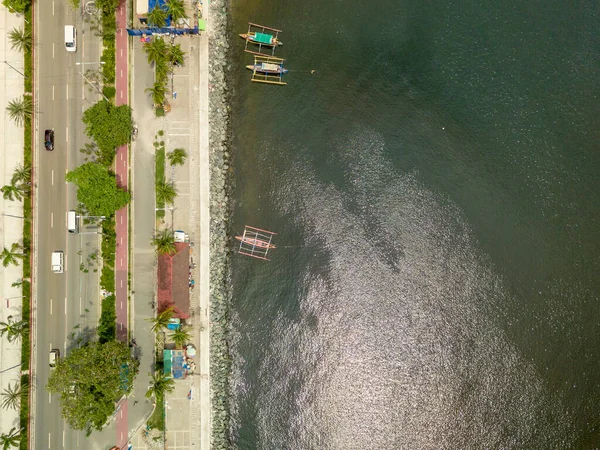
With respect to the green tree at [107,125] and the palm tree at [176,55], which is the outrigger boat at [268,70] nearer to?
the palm tree at [176,55]

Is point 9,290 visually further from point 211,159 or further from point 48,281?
point 211,159

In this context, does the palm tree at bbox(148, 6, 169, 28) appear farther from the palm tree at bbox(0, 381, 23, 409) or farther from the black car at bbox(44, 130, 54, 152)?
the palm tree at bbox(0, 381, 23, 409)

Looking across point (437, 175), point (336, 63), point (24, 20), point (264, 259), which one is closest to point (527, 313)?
point (437, 175)

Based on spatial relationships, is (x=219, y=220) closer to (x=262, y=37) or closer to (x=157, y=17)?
(x=262, y=37)

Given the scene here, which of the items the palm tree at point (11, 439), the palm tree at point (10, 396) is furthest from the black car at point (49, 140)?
the palm tree at point (11, 439)

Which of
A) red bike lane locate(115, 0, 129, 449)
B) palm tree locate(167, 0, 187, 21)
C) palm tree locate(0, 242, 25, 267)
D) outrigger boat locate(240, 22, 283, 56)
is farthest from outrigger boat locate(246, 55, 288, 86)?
palm tree locate(0, 242, 25, 267)
